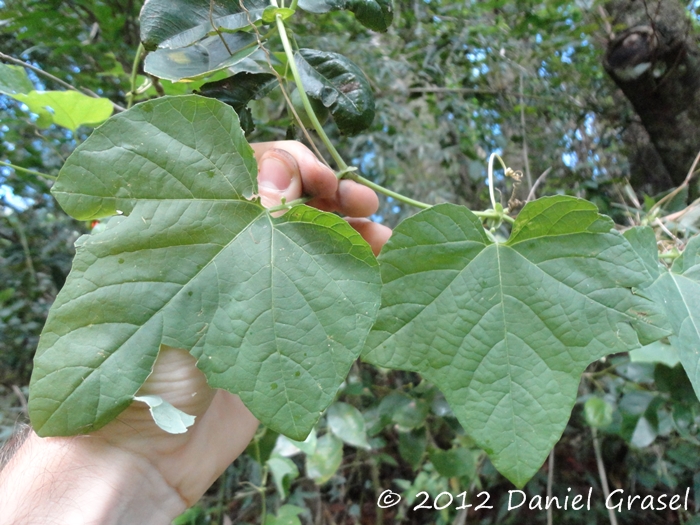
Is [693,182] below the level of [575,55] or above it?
below

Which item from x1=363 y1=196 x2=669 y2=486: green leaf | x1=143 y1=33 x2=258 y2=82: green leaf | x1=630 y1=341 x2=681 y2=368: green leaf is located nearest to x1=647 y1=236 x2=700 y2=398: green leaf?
x1=363 y1=196 x2=669 y2=486: green leaf

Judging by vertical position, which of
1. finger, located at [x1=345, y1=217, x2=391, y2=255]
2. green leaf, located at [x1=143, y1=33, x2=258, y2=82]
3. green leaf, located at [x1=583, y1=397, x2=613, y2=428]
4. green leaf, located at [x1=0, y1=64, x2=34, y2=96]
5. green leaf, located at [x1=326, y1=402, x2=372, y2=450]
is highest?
green leaf, located at [x1=143, y1=33, x2=258, y2=82]

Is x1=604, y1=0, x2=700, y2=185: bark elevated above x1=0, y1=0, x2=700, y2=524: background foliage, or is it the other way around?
x1=604, y1=0, x2=700, y2=185: bark

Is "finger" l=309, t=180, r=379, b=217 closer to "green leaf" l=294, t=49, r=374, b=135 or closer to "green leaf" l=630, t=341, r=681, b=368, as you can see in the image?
"green leaf" l=294, t=49, r=374, b=135

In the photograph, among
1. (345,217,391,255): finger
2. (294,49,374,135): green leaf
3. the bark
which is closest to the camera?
(294,49,374,135): green leaf

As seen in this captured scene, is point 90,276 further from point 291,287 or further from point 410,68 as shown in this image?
point 410,68

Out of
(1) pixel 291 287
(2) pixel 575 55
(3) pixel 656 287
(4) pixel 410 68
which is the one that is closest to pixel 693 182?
(2) pixel 575 55

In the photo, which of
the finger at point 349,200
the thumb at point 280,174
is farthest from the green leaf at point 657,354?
the thumb at point 280,174

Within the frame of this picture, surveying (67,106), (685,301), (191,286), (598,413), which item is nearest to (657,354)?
(685,301)

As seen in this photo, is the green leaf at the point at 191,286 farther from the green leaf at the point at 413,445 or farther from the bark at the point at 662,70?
the bark at the point at 662,70
